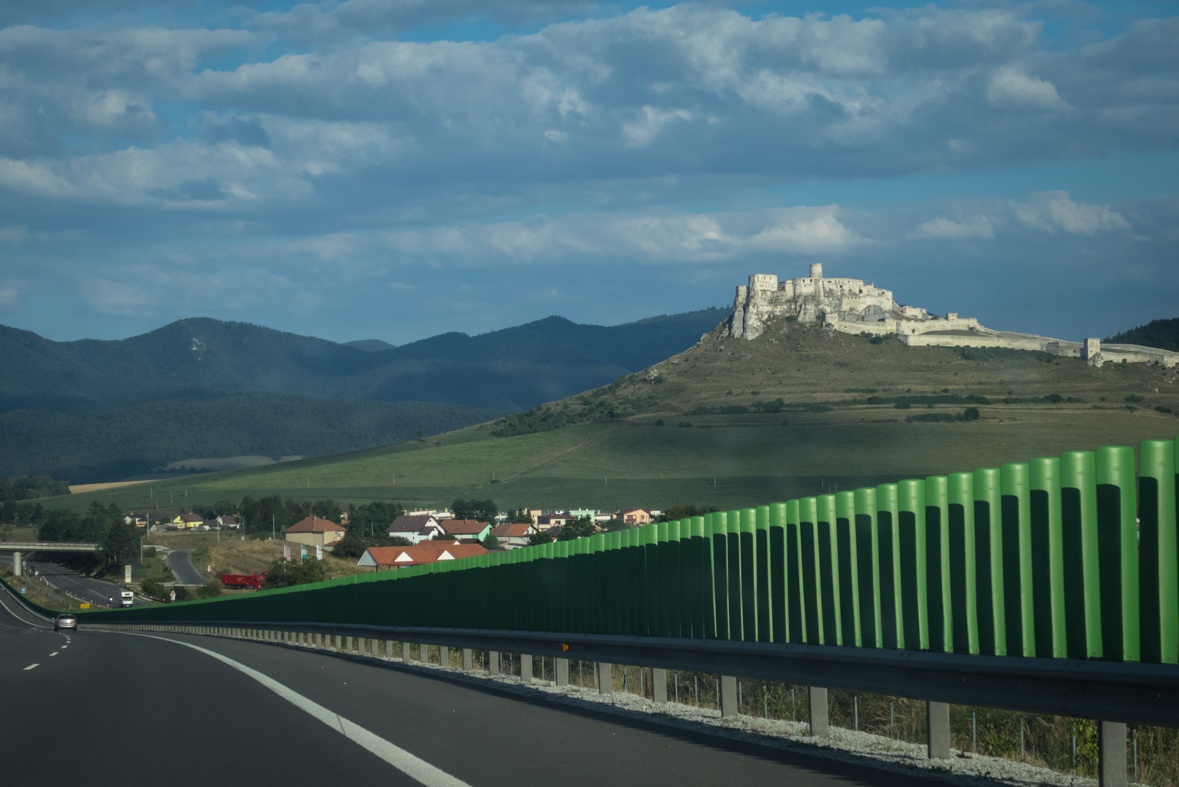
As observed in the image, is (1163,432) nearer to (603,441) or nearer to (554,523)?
(554,523)

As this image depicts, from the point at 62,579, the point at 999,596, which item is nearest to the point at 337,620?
the point at 999,596

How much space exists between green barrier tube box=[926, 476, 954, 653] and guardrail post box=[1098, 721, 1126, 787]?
1656 millimetres

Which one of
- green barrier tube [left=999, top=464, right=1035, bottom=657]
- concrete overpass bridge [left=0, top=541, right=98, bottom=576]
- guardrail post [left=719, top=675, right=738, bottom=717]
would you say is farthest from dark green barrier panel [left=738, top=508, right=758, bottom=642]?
concrete overpass bridge [left=0, top=541, right=98, bottom=576]

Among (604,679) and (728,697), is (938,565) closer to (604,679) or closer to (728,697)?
(728,697)

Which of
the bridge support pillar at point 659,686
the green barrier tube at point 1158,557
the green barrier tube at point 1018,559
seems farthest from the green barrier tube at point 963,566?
the bridge support pillar at point 659,686

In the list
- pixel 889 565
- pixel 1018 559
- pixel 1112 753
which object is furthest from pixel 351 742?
pixel 1112 753

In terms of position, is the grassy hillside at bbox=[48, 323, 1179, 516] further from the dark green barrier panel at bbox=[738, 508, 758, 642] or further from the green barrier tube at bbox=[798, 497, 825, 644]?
the green barrier tube at bbox=[798, 497, 825, 644]

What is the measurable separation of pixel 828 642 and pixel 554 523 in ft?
393

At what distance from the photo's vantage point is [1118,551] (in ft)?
23.0

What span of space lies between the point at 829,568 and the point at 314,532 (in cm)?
14551

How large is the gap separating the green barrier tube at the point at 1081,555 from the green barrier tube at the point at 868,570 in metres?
1.99

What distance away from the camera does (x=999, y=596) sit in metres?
7.82

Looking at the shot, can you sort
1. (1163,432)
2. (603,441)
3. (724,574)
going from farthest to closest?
1. (603,441)
2. (1163,432)
3. (724,574)

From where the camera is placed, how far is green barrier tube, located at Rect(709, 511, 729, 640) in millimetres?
11742
